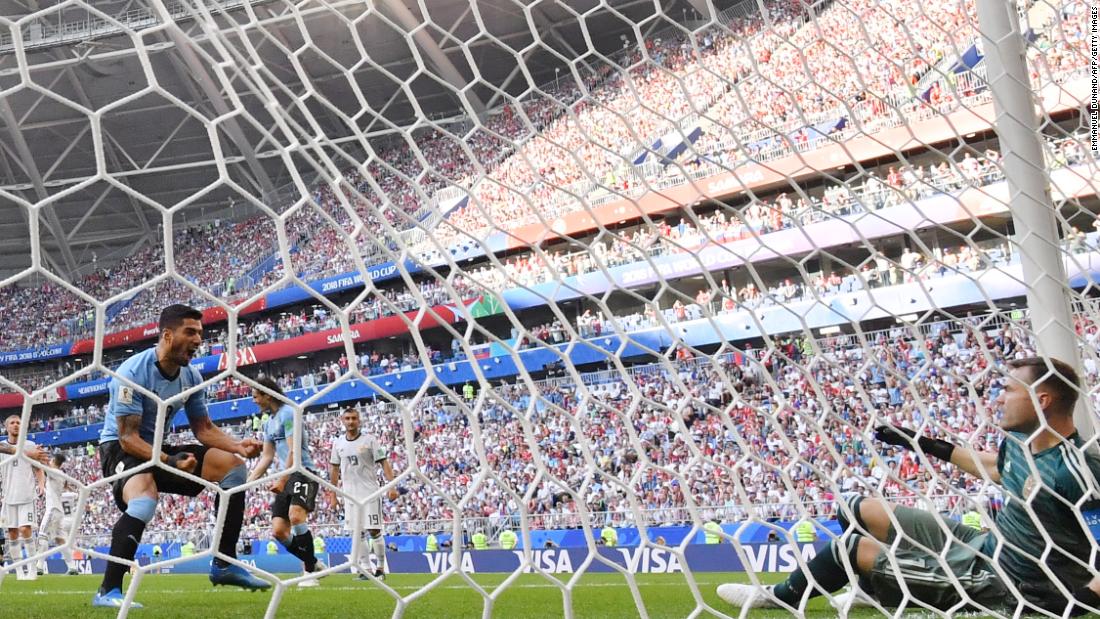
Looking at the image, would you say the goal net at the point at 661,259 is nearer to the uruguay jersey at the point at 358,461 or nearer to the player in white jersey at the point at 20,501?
the uruguay jersey at the point at 358,461

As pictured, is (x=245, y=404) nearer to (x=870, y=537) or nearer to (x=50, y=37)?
(x=50, y=37)

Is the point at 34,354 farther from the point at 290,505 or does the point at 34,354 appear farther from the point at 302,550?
the point at 302,550

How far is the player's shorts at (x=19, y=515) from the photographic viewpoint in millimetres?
7262

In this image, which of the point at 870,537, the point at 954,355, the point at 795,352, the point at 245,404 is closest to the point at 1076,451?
the point at 870,537

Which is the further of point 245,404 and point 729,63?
point 245,404

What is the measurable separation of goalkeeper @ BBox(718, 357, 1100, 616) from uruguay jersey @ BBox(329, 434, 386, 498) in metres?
3.91

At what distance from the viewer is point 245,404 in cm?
2102

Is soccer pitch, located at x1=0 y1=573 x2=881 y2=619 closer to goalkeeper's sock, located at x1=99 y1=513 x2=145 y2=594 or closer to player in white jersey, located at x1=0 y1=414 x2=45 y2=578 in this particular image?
goalkeeper's sock, located at x1=99 y1=513 x2=145 y2=594

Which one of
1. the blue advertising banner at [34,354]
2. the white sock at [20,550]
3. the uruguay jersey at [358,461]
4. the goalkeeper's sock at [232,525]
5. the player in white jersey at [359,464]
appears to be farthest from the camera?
the blue advertising banner at [34,354]

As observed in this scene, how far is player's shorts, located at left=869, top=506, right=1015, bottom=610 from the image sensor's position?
8.09 feet

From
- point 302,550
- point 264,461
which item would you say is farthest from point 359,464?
point 264,461

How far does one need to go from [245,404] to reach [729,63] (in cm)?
1840

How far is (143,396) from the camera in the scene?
113 inches

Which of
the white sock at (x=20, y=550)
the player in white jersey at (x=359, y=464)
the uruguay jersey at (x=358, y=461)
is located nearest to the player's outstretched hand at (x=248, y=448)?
the player in white jersey at (x=359, y=464)
